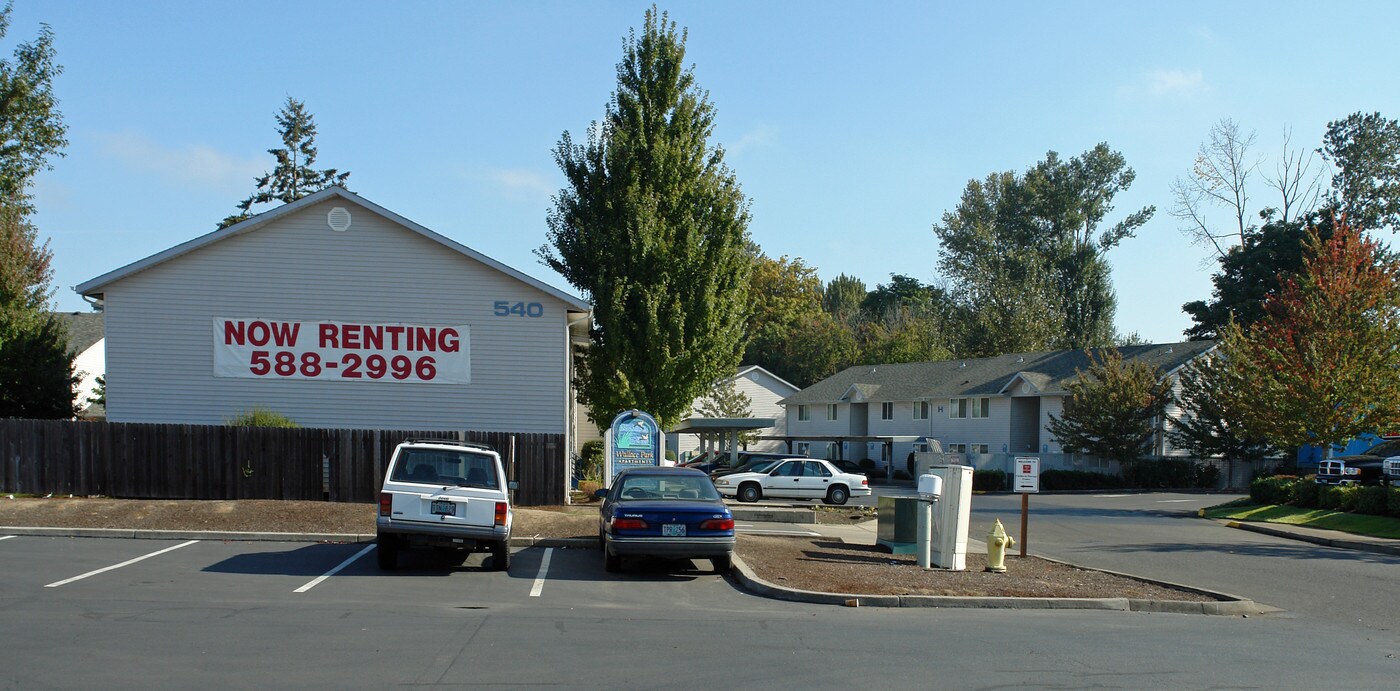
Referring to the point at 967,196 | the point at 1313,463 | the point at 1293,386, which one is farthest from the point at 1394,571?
the point at 967,196

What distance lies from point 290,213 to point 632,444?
9428mm

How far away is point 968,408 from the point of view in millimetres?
54812

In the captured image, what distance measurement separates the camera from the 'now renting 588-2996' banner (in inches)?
950

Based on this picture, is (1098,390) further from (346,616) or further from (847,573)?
(346,616)

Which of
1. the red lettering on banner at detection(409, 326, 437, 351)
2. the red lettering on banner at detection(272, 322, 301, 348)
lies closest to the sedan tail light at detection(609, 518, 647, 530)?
the red lettering on banner at detection(409, 326, 437, 351)

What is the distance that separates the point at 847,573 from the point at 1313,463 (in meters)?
39.4

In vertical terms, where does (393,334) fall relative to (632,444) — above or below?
above

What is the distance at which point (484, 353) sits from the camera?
24.8 metres

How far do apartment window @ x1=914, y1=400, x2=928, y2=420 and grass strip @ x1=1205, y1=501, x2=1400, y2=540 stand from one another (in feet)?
88.6

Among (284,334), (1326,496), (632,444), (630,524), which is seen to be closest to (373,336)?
(284,334)

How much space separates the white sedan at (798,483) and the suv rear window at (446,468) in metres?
15.6

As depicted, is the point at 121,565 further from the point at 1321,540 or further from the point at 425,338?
the point at 1321,540

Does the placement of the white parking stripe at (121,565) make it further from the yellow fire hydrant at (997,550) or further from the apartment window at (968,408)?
the apartment window at (968,408)

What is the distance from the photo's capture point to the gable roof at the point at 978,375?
5019cm
